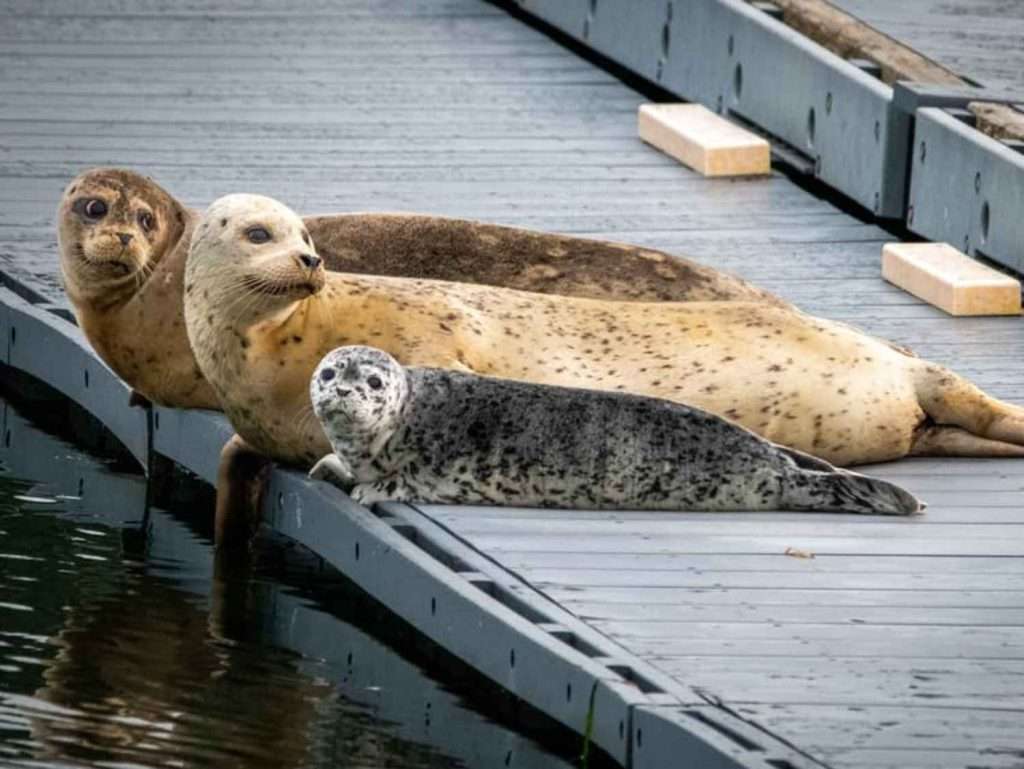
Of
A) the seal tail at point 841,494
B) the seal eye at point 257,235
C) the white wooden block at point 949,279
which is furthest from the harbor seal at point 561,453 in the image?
the white wooden block at point 949,279

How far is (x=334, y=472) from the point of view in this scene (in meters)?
8.23

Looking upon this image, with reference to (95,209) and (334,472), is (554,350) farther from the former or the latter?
(95,209)

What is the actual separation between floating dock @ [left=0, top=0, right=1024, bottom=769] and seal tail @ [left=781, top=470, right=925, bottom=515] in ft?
0.17

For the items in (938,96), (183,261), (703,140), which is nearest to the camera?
(183,261)

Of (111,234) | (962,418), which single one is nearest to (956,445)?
(962,418)

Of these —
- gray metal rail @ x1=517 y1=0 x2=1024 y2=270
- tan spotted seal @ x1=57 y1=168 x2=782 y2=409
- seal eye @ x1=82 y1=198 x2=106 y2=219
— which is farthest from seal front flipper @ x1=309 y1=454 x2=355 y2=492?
gray metal rail @ x1=517 y1=0 x2=1024 y2=270

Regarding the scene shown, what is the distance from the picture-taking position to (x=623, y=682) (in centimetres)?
674

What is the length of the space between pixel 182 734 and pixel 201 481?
251 centimetres

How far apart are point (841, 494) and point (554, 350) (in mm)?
841

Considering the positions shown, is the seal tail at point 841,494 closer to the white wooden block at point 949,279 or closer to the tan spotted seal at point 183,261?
the tan spotted seal at point 183,261

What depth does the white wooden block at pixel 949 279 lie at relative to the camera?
10523 mm

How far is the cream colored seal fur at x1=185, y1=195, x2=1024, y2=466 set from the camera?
324 inches

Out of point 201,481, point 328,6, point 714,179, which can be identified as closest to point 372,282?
point 201,481

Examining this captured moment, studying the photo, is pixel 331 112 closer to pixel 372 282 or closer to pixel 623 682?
pixel 372 282
